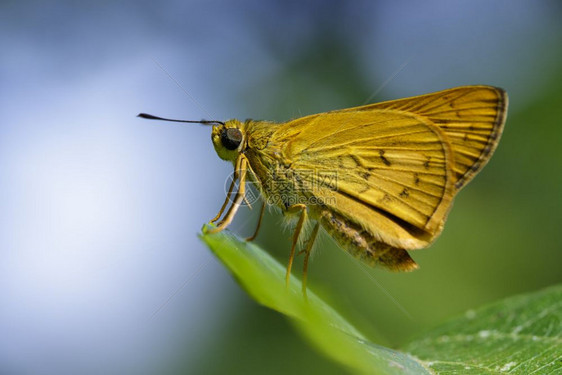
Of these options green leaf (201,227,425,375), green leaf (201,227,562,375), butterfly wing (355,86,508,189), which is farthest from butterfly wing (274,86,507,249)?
green leaf (201,227,425,375)

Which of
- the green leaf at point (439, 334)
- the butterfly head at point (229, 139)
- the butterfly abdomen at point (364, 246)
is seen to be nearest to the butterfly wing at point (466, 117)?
the butterfly abdomen at point (364, 246)

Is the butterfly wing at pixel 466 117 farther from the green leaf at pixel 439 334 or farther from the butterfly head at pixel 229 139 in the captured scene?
the green leaf at pixel 439 334

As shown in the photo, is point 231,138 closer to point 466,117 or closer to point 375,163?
point 375,163

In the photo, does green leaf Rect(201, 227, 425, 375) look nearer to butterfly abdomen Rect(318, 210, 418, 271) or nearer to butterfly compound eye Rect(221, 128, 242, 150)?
butterfly abdomen Rect(318, 210, 418, 271)

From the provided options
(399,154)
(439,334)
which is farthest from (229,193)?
(439,334)

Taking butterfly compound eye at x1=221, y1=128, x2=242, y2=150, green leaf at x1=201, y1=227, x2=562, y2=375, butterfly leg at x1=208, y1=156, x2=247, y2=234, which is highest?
butterfly compound eye at x1=221, y1=128, x2=242, y2=150
